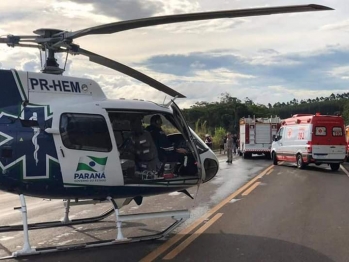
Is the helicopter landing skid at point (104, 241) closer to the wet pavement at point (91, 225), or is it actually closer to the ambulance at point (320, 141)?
the wet pavement at point (91, 225)

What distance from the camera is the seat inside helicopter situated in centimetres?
788

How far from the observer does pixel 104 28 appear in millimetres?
6242

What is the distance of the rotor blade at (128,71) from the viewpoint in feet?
23.9

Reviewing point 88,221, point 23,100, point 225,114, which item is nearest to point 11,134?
point 23,100

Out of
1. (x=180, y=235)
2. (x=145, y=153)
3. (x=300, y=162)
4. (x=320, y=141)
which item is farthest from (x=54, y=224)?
(x=300, y=162)

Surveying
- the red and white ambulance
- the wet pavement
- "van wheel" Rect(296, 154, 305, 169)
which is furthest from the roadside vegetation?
the wet pavement

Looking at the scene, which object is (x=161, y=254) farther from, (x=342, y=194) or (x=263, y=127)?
(x=263, y=127)

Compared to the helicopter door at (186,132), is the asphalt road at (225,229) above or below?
below

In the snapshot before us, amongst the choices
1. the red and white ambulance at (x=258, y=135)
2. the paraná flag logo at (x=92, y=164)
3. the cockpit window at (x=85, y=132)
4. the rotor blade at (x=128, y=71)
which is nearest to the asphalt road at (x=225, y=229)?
the paraná flag logo at (x=92, y=164)

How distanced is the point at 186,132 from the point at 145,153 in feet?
2.85

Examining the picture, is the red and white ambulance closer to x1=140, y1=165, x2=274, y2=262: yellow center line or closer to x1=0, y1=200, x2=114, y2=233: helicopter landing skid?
x1=140, y1=165, x2=274, y2=262: yellow center line

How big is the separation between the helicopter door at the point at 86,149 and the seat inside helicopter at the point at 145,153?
365 millimetres

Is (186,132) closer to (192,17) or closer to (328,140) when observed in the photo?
(192,17)

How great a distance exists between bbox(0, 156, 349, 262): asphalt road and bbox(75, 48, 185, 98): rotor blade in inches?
96.5
